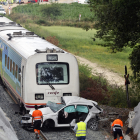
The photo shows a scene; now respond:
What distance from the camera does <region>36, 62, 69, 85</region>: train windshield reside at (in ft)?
44.9

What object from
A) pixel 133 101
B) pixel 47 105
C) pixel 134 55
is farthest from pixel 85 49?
pixel 47 105

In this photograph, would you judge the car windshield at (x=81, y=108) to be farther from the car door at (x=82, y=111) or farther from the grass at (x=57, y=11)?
the grass at (x=57, y=11)

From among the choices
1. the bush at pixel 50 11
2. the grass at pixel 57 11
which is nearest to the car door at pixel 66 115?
the grass at pixel 57 11

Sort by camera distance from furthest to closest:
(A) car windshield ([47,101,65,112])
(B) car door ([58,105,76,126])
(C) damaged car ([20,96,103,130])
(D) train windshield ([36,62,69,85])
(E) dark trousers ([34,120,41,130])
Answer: (D) train windshield ([36,62,69,85]), (A) car windshield ([47,101,65,112]), (B) car door ([58,105,76,126]), (C) damaged car ([20,96,103,130]), (E) dark trousers ([34,120,41,130])

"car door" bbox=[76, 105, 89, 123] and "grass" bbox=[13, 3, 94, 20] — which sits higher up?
"grass" bbox=[13, 3, 94, 20]

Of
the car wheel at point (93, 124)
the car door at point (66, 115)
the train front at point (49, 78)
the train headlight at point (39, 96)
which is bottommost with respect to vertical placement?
the car wheel at point (93, 124)

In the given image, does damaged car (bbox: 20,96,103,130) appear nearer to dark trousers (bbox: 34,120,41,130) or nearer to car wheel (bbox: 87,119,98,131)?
car wheel (bbox: 87,119,98,131)

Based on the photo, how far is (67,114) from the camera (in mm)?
12703

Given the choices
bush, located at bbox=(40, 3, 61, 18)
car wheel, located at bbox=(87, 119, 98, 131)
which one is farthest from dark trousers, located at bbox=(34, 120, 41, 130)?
bush, located at bbox=(40, 3, 61, 18)

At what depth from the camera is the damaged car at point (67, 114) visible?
1261cm

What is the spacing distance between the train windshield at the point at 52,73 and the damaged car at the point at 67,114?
0.99 metres

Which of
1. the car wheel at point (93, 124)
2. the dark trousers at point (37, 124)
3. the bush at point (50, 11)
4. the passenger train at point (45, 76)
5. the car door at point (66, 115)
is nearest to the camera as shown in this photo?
the dark trousers at point (37, 124)

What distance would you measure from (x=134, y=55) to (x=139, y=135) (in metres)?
5.46

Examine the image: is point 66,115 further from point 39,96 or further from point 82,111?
point 39,96
